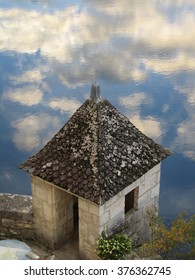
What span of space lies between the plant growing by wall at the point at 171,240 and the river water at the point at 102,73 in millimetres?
15324

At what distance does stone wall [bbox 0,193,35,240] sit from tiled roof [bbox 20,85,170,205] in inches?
58.7

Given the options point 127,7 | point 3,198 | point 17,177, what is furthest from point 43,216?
point 127,7

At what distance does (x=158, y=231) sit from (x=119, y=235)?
4.00ft

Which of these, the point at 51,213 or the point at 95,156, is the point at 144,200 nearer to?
the point at 95,156

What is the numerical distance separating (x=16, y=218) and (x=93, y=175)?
2900mm

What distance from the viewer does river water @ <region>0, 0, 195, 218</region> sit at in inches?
1278

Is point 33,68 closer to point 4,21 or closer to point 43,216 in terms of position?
point 4,21

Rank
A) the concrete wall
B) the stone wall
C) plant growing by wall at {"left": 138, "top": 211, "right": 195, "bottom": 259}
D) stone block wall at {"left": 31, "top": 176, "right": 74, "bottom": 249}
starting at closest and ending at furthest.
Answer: the concrete wall, plant growing by wall at {"left": 138, "top": 211, "right": 195, "bottom": 259}, stone block wall at {"left": 31, "top": 176, "right": 74, "bottom": 249}, the stone wall

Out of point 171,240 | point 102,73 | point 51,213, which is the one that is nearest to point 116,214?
Answer: point 171,240

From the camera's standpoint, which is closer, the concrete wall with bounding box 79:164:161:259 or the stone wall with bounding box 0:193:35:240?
the concrete wall with bounding box 79:164:161:259

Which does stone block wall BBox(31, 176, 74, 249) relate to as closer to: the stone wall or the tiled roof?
the stone wall

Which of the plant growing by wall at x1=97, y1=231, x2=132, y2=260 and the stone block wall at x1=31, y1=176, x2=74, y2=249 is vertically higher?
the stone block wall at x1=31, y1=176, x2=74, y2=249

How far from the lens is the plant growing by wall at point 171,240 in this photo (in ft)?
40.6

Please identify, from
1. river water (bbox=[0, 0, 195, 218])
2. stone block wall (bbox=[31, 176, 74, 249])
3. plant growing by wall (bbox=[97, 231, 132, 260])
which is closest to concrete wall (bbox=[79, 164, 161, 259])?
plant growing by wall (bbox=[97, 231, 132, 260])
